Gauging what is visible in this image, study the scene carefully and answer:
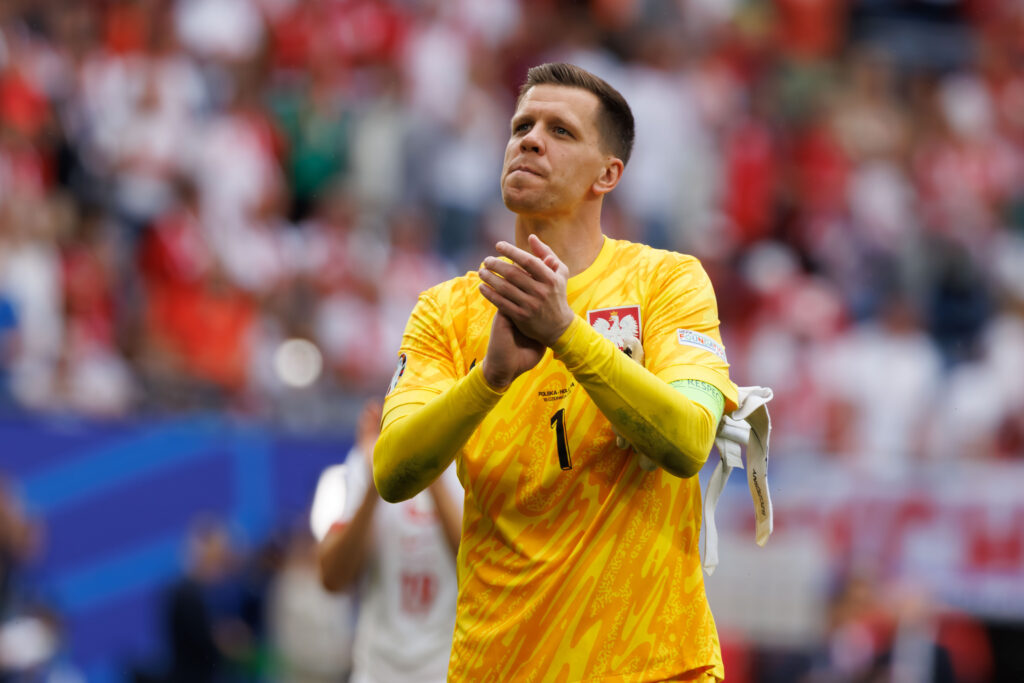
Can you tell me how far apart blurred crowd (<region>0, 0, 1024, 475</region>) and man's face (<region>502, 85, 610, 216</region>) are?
7.90 metres

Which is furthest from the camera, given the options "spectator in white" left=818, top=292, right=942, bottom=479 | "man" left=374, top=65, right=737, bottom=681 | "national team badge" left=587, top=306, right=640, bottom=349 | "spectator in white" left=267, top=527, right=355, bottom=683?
"spectator in white" left=818, top=292, right=942, bottom=479

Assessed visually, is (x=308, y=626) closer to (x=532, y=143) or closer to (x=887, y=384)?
(x=887, y=384)

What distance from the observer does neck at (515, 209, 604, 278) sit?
443cm

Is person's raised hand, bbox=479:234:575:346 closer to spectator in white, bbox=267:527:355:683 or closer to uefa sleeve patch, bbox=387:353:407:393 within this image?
uefa sleeve patch, bbox=387:353:407:393

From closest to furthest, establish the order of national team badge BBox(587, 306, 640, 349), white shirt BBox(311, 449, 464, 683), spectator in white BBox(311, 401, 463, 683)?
national team badge BBox(587, 306, 640, 349) → spectator in white BBox(311, 401, 463, 683) → white shirt BBox(311, 449, 464, 683)

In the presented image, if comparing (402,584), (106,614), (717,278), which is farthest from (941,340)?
(402,584)

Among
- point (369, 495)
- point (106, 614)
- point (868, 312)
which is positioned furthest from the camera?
point (868, 312)

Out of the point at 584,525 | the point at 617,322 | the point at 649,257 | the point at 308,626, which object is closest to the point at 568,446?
the point at 584,525

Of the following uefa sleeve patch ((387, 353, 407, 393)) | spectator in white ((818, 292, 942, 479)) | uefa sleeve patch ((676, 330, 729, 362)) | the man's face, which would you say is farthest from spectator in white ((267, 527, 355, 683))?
uefa sleeve patch ((676, 330, 729, 362))

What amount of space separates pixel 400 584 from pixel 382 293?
696 centimetres

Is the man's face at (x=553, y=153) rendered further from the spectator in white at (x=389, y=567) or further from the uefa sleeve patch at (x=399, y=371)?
the spectator in white at (x=389, y=567)

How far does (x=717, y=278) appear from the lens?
567 inches

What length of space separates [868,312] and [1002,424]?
1.89 m

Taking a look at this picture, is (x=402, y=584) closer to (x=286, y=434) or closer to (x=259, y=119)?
(x=286, y=434)
